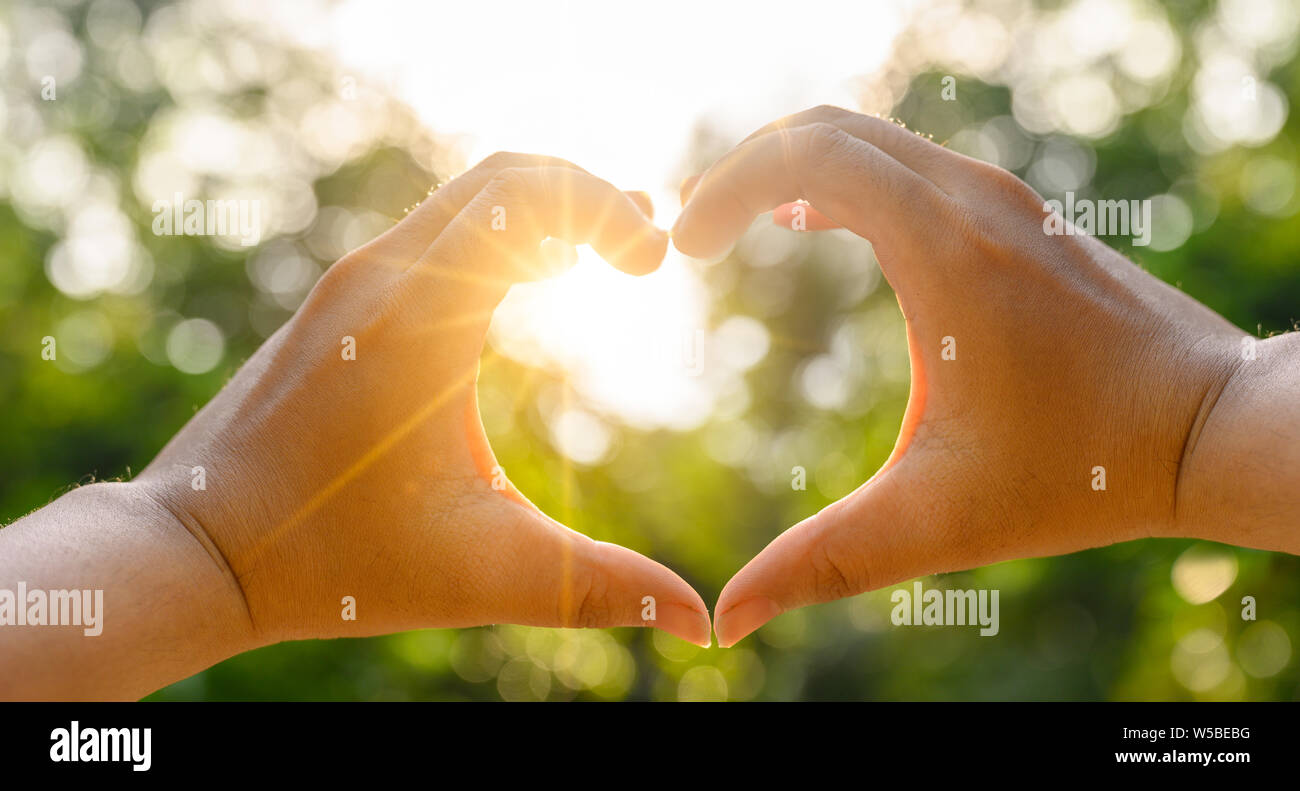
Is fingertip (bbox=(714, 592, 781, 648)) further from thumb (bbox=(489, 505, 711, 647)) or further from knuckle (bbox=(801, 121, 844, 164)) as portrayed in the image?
knuckle (bbox=(801, 121, 844, 164))

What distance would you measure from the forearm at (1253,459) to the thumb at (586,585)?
5.85 feet

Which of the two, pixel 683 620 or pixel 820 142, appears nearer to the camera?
pixel 683 620

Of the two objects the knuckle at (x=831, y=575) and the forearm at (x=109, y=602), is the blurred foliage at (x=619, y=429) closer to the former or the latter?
the forearm at (x=109, y=602)

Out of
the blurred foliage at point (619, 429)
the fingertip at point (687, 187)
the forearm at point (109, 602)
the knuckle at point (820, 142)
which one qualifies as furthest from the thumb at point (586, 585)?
the blurred foliage at point (619, 429)

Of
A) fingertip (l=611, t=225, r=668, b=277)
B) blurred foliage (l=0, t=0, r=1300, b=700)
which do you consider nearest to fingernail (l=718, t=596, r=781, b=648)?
fingertip (l=611, t=225, r=668, b=277)

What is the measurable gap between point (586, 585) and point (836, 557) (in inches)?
35.5

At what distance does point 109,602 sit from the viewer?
2.65m

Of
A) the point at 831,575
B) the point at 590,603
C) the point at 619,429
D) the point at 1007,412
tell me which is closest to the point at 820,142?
the point at 1007,412

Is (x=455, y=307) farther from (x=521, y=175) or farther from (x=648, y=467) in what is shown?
(x=648, y=467)

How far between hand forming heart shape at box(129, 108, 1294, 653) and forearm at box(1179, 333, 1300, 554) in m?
0.02

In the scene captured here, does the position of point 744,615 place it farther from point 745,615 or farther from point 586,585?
point 586,585

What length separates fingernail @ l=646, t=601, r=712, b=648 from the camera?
3.02 meters
